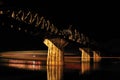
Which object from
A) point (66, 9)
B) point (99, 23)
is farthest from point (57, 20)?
point (99, 23)

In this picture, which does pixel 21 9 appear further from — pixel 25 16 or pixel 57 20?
pixel 57 20

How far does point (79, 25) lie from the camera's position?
6125 cm

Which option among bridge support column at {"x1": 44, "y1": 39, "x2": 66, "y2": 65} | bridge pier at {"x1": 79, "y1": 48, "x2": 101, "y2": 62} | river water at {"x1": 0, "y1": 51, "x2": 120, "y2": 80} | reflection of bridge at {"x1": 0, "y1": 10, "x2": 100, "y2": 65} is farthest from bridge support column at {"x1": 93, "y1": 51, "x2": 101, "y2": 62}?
river water at {"x1": 0, "y1": 51, "x2": 120, "y2": 80}

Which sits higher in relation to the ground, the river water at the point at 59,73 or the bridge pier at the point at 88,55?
the bridge pier at the point at 88,55

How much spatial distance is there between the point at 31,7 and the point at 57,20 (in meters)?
7.91

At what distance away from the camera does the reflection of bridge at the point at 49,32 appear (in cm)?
4128

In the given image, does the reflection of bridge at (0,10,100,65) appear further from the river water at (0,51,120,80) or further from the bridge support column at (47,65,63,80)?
the bridge support column at (47,65,63,80)

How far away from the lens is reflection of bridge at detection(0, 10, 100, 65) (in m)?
41.3

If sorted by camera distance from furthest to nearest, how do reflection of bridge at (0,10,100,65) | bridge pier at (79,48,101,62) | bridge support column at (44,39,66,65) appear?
1. bridge pier at (79,48,101,62)
2. bridge support column at (44,39,66,65)
3. reflection of bridge at (0,10,100,65)

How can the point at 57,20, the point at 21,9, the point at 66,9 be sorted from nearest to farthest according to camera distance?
the point at 21,9, the point at 57,20, the point at 66,9

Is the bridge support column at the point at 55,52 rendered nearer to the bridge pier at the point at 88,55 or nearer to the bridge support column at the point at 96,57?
the bridge pier at the point at 88,55

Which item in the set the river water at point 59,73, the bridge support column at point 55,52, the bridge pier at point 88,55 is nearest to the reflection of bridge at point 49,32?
the bridge support column at point 55,52

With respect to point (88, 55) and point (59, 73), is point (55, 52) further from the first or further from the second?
point (88, 55)

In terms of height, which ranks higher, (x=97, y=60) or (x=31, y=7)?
(x=31, y=7)
